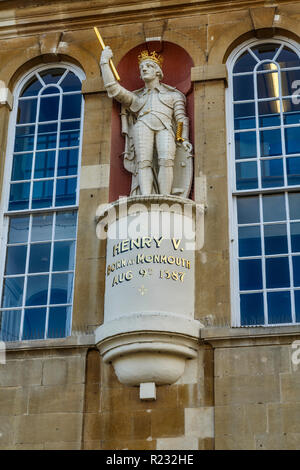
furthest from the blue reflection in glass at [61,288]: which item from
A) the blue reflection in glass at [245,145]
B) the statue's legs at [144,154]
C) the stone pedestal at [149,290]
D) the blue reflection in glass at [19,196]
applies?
the blue reflection in glass at [245,145]

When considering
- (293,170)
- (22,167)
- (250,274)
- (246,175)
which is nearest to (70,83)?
(22,167)

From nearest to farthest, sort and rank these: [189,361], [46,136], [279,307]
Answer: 1. [189,361]
2. [279,307]
3. [46,136]

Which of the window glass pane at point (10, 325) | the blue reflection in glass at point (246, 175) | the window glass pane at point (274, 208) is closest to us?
the window glass pane at point (10, 325)

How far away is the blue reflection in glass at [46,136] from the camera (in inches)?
634

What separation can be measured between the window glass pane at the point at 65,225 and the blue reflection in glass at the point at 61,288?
27.8 inches

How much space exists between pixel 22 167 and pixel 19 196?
0.56m

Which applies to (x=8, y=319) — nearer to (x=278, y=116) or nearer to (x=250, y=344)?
(x=250, y=344)

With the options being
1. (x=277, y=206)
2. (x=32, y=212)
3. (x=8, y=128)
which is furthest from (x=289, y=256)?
(x=8, y=128)

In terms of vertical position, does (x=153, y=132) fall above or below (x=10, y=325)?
above

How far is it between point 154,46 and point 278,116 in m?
2.52

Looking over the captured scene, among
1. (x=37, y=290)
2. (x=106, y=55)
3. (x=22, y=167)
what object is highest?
(x=106, y=55)

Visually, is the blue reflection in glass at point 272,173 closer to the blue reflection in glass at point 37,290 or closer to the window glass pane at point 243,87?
the window glass pane at point 243,87

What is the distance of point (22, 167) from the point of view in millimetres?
16062

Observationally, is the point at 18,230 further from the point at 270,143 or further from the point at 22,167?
the point at 270,143
